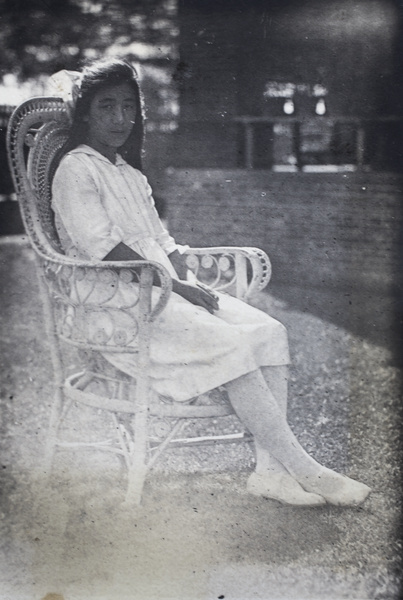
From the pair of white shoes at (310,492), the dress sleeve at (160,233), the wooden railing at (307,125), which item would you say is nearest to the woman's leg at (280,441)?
the pair of white shoes at (310,492)

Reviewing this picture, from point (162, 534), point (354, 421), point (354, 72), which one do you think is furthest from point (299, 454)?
point (354, 72)

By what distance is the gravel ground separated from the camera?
2631mm

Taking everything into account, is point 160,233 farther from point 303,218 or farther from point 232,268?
point 303,218

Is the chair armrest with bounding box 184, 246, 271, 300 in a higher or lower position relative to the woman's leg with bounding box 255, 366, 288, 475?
higher

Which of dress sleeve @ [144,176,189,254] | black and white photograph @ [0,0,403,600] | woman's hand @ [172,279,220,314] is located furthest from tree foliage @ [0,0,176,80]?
woman's hand @ [172,279,220,314]

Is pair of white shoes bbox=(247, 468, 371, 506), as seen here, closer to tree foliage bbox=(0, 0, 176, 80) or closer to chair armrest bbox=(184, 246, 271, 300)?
chair armrest bbox=(184, 246, 271, 300)

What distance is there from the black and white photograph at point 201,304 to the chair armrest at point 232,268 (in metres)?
0.02

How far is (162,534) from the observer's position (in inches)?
104

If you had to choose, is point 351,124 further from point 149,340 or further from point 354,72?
point 149,340

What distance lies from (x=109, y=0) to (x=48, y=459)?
194cm

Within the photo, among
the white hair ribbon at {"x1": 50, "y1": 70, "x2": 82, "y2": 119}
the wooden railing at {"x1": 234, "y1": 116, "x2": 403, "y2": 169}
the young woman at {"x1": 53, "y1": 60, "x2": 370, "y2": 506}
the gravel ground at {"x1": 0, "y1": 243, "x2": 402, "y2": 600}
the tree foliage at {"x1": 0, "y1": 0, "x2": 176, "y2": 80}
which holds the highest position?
the tree foliage at {"x1": 0, "y1": 0, "x2": 176, "y2": 80}

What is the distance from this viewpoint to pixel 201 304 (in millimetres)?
2645

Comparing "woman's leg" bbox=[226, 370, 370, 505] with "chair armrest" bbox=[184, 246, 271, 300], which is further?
"chair armrest" bbox=[184, 246, 271, 300]

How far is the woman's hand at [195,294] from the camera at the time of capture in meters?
2.63
